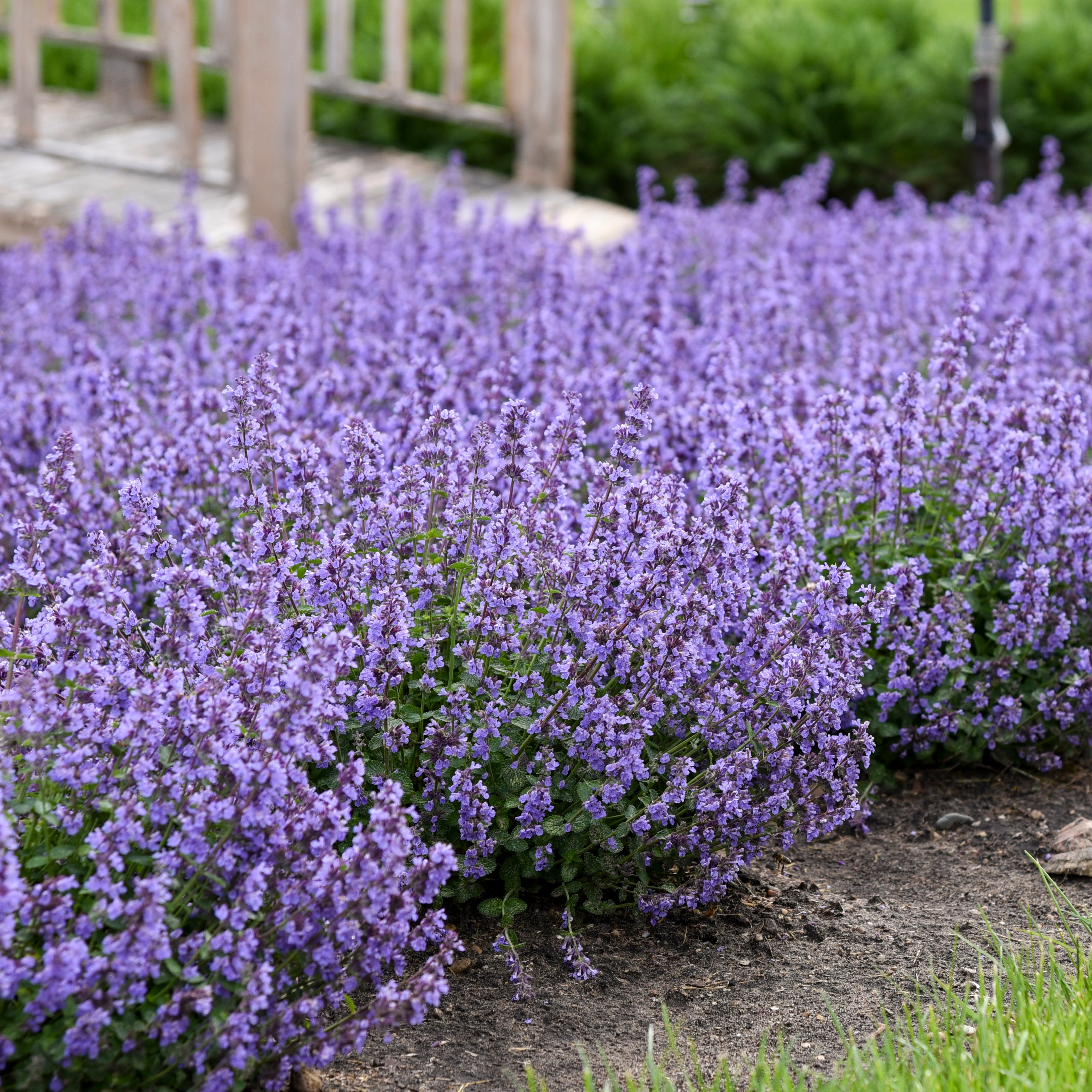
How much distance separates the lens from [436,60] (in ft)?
32.5

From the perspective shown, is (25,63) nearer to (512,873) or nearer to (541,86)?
(541,86)

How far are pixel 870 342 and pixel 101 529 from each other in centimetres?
220

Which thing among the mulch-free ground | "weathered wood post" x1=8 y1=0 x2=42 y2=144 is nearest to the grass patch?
the mulch-free ground

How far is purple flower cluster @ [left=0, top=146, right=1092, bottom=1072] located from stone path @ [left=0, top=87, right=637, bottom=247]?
2.85 m

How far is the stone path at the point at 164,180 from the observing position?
7465 millimetres

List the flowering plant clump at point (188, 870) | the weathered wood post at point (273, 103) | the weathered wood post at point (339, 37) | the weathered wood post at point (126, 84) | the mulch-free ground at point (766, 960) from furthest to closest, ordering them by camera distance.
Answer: the weathered wood post at point (126, 84)
the weathered wood post at point (339, 37)
the weathered wood post at point (273, 103)
the mulch-free ground at point (766, 960)
the flowering plant clump at point (188, 870)

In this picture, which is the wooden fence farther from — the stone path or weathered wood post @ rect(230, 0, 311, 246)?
the stone path

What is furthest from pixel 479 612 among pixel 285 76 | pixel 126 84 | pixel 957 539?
pixel 126 84

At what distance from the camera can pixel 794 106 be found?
30.1 feet

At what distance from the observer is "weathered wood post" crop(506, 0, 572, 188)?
26.4ft

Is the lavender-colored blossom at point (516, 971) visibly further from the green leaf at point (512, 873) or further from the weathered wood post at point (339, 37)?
the weathered wood post at point (339, 37)

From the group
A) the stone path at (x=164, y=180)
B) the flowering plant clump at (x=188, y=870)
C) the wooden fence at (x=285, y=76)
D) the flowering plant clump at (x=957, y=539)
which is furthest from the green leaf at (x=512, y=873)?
the wooden fence at (x=285, y=76)

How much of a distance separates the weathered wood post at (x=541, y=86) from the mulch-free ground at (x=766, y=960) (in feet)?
19.2

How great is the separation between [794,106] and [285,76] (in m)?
3.95
